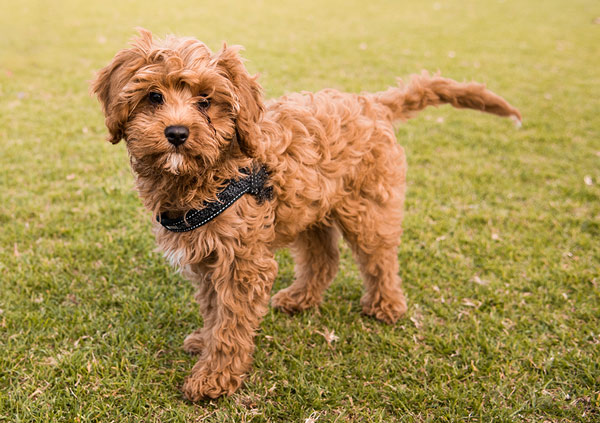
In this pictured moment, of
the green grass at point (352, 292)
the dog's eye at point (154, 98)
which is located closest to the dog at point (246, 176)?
the dog's eye at point (154, 98)

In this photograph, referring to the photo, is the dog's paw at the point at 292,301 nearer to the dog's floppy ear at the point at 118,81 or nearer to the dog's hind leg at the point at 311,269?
the dog's hind leg at the point at 311,269

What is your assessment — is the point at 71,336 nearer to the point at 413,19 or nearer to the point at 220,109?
the point at 220,109

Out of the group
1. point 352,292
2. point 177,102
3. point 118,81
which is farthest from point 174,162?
point 352,292

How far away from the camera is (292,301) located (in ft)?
13.2

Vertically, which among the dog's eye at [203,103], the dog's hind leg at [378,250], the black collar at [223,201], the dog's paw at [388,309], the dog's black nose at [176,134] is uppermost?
the dog's eye at [203,103]

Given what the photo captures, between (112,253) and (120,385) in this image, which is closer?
(120,385)

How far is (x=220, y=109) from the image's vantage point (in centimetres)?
264

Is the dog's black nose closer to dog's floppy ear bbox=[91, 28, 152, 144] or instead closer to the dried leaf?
dog's floppy ear bbox=[91, 28, 152, 144]

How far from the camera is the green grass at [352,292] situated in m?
3.16

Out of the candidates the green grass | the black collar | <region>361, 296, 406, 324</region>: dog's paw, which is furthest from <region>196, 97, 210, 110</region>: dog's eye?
<region>361, 296, 406, 324</region>: dog's paw

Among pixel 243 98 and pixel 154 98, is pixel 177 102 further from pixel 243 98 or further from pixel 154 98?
pixel 243 98

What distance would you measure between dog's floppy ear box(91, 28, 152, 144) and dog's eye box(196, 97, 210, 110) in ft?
1.16

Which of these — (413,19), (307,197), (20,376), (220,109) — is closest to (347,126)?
(307,197)

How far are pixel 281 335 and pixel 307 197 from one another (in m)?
1.21
